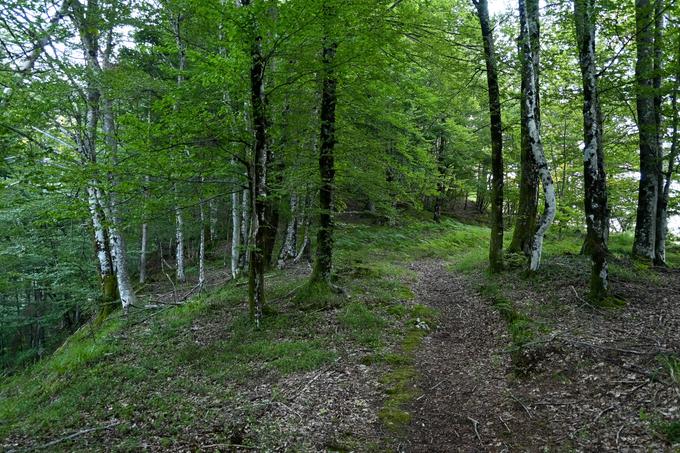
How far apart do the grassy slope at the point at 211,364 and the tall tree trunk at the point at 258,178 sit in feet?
2.66

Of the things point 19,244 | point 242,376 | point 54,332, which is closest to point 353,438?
point 242,376

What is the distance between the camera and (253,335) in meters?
8.72

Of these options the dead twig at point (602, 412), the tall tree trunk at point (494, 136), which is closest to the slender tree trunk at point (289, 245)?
the tall tree trunk at point (494, 136)

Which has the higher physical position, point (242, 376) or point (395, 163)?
point (395, 163)

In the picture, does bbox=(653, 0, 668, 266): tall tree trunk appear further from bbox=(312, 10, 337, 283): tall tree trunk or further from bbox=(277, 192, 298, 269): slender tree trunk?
bbox=(277, 192, 298, 269): slender tree trunk

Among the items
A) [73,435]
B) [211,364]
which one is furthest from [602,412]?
[73,435]

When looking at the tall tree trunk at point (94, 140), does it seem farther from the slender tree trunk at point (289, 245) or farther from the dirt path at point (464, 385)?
the dirt path at point (464, 385)

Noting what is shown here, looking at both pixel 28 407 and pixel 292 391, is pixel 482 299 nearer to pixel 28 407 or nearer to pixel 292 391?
pixel 292 391

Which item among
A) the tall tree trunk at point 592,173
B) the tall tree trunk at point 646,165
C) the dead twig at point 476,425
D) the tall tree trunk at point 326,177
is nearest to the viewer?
the dead twig at point 476,425

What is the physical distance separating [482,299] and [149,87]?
36.1ft

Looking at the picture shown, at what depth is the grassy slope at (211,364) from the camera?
5645 mm

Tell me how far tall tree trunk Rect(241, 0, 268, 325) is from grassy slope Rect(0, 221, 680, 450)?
810mm

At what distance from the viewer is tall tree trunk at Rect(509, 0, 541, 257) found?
9930 millimetres

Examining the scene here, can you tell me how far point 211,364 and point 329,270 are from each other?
165 inches
